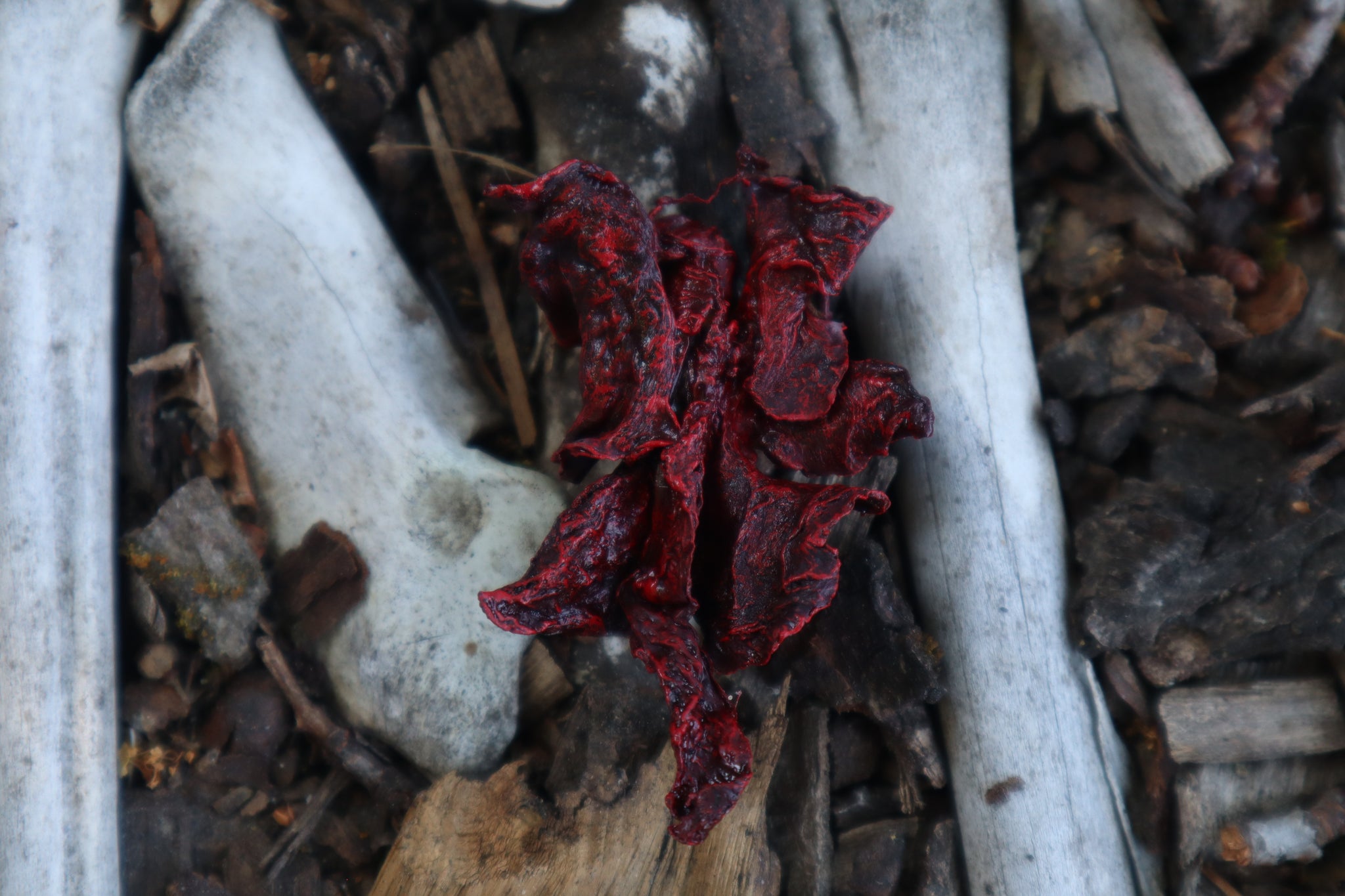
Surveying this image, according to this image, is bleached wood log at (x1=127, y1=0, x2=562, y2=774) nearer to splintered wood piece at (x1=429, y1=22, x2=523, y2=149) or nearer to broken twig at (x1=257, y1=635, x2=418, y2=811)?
broken twig at (x1=257, y1=635, x2=418, y2=811)

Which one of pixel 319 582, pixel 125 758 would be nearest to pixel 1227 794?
pixel 319 582

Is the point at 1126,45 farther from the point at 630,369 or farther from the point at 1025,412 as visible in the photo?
the point at 630,369

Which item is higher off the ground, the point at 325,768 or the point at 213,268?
the point at 213,268

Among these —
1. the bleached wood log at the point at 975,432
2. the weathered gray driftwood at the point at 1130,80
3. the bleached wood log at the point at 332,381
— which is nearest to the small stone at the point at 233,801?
the bleached wood log at the point at 332,381

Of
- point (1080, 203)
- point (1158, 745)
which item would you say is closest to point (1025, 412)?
point (1080, 203)

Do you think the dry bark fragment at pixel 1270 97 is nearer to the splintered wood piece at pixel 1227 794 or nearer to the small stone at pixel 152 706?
the splintered wood piece at pixel 1227 794

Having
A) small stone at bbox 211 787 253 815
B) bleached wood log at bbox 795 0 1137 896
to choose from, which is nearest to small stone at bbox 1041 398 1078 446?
bleached wood log at bbox 795 0 1137 896
